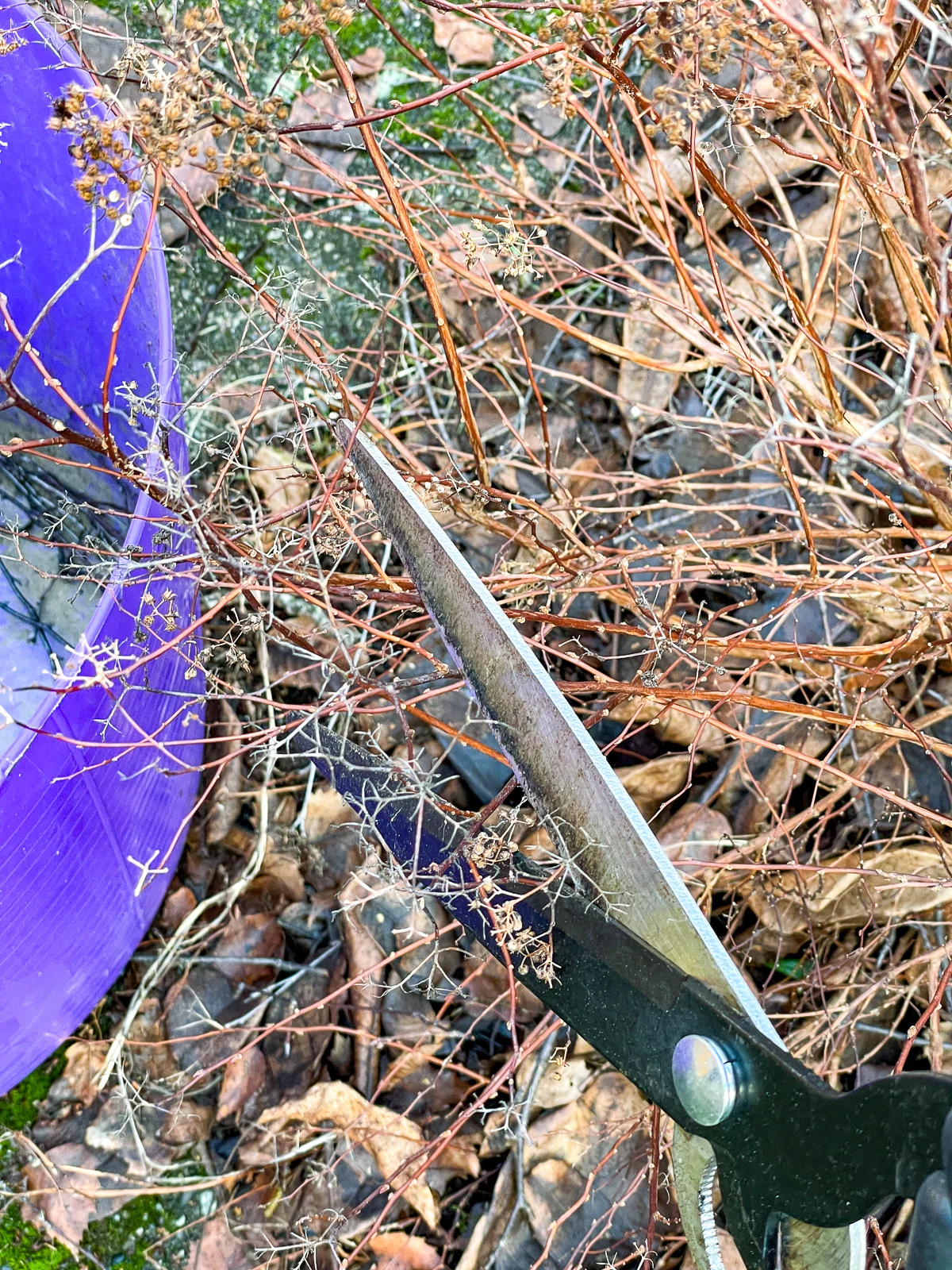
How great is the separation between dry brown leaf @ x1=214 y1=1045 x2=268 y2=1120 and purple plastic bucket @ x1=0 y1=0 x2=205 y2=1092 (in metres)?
0.20

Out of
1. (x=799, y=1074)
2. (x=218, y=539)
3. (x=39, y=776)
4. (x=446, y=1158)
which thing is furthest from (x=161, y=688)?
(x=799, y=1074)

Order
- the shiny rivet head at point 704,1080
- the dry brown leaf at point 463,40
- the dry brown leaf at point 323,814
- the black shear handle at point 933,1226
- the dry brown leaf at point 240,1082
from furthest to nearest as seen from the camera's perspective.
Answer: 1. the dry brown leaf at point 463,40
2. the dry brown leaf at point 323,814
3. the dry brown leaf at point 240,1082
4. the shiny rivet head at point 704,1080
5. the black shear handle at point 933,1226

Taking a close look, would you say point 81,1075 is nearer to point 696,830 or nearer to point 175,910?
point 175,910

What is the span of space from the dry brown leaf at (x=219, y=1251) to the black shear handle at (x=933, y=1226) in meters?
0.97

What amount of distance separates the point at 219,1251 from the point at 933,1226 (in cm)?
102

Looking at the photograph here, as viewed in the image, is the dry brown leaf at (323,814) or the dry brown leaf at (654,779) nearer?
the dry brown leaf at (654,779)

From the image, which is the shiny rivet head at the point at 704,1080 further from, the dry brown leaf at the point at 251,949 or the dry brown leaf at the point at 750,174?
the dry brown leaf at the point at 750,174

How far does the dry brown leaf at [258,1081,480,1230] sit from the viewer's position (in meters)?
1.28

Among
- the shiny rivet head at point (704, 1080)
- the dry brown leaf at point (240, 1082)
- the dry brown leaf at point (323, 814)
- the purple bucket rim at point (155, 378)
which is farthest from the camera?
the dry brown leaf at point (323, 814)

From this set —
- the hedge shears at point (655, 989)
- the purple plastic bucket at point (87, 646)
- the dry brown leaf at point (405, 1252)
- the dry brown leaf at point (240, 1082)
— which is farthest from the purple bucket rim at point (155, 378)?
the dry brown leaf at point (405, 1252)

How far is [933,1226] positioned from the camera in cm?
61

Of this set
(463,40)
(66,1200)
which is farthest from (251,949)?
(463,40)

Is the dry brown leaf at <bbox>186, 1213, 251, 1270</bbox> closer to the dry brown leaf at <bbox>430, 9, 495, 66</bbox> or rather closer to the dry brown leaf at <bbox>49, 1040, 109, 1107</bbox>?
the dry brown leaf at <bbox>49, 1040, 109, 1107</bbox>

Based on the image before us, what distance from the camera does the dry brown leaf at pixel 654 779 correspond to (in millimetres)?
1321
